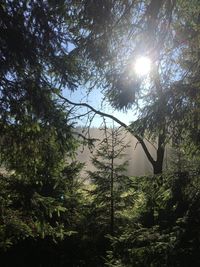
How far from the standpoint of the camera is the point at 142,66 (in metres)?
6.24

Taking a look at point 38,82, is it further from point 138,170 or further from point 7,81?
point 138,170

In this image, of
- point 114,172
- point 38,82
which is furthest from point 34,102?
point 114,172

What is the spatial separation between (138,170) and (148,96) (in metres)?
56.6

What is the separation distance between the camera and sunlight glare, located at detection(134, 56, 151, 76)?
6.02 metres

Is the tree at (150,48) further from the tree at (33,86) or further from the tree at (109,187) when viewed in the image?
the tree at (109,187)

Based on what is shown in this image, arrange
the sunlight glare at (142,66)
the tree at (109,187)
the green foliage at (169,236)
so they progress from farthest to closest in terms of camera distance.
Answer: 1. the tree at (109,187)
2. the sunlight glare at (142,66)
3. the green foliage at (169,236)

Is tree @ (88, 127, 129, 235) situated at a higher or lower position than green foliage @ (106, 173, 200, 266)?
higher

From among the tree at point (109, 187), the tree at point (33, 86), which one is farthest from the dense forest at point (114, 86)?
the tree at point (109, 187)

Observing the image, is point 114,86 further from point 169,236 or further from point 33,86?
point 169,236

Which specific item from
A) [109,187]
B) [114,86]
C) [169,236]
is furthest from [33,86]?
[109,187]

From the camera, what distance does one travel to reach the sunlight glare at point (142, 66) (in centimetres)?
602

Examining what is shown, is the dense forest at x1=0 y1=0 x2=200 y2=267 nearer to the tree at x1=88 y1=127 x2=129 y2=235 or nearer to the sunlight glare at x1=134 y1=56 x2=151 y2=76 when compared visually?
the sunlight glare at x1=134 y1=56 x2=151 y2=76

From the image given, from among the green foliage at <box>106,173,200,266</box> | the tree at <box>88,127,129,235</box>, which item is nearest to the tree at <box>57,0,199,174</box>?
the green foliage at <box>106,173,200,266</box>

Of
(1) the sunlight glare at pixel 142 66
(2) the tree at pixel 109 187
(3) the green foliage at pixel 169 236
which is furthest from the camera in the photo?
(2) the tree at pixel 109 187
